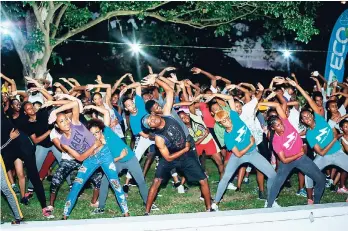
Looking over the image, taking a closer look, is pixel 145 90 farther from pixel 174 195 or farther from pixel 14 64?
pixel 14 64

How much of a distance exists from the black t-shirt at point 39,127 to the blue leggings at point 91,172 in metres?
1.48

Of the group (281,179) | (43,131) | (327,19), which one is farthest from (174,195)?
(327,19)

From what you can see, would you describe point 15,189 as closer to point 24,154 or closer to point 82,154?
point 24,154

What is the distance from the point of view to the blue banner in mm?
12633

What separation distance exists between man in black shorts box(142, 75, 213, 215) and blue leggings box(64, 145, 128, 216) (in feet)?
1.98

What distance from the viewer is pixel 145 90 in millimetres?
8727

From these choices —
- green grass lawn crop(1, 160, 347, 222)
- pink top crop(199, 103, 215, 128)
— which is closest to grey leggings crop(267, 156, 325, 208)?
green grass lawn crop(1, 160, 347, 222)

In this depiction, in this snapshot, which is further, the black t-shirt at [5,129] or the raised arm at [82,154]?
the black t-shirt at [5,129]

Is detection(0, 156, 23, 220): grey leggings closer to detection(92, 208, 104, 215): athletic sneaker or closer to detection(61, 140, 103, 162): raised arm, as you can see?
detection(61, 140, 103, 162): raised arm

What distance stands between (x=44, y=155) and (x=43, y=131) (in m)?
0.49

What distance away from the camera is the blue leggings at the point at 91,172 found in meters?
5.84

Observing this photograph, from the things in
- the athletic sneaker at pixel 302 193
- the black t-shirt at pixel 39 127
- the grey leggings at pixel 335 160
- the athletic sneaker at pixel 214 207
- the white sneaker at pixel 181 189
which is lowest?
the athletic sneaker at pixel 302 193

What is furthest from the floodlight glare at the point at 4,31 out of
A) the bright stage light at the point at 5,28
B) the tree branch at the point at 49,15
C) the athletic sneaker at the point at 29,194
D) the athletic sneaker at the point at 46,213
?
the athletic sneaker at the point at 46,213

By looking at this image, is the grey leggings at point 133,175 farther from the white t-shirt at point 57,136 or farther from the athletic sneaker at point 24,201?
the athletic sneaker at point 24,201
